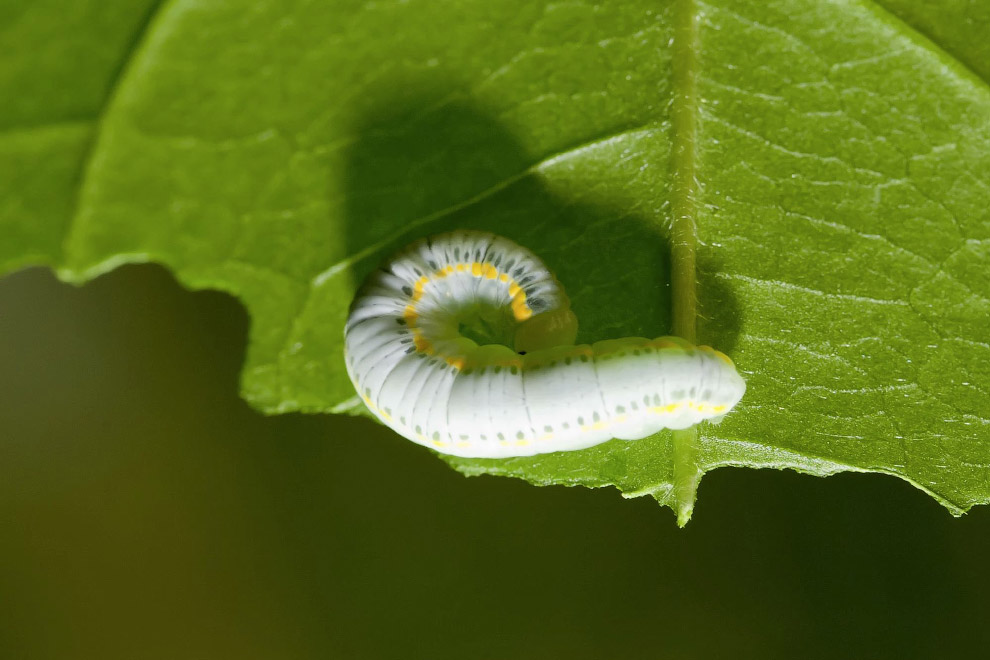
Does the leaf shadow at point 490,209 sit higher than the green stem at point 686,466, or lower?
higher

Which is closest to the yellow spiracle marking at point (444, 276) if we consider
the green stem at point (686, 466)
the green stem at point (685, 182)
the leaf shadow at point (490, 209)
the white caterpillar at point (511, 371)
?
the white caterpillar at point (511, 371)

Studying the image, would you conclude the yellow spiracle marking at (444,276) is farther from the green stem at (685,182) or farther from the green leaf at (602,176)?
the green stem at (685,182)

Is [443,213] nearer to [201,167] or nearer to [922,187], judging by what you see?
[201,167]

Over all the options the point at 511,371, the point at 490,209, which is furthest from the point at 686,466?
the point at 490,209

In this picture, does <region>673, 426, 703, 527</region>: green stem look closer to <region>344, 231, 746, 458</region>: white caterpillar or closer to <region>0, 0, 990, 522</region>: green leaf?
<region>0, 0, 990, 522</region>: green leaf

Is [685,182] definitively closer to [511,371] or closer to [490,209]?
[490,209]

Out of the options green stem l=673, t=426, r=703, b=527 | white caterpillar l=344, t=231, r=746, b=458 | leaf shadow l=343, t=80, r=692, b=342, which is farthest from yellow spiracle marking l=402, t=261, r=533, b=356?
green stem l=673, t=426, r=703, b=527
